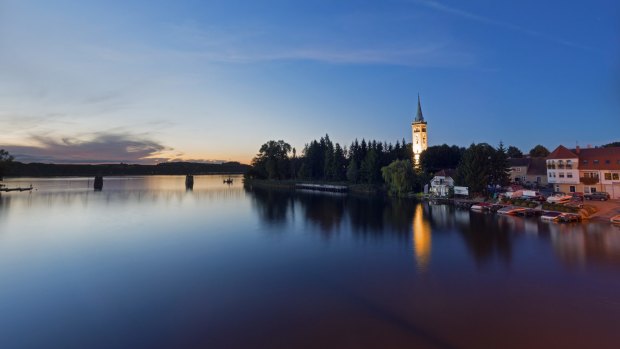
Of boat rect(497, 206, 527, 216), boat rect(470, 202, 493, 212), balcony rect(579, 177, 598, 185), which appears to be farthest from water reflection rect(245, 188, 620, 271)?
balcony rect(579, 177, 598, 185)

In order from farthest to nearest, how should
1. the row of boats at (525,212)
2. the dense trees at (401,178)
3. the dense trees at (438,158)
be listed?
the dense trees at (438,158) < the dense trees at (401,178) < the row of boats at (525,212)

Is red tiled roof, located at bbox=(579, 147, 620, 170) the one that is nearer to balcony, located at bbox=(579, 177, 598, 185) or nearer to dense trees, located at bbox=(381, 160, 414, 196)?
balcony, located at bbox=(579, 177, 598, 185)

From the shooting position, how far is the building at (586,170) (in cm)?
3956

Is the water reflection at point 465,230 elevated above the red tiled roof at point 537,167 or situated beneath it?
situated beneath

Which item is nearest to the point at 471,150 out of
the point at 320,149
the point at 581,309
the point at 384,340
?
the point at 581,309


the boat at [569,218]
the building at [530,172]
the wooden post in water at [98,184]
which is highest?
the building at [530,172]

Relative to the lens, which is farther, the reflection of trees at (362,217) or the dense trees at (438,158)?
the dense trees at (438,158)

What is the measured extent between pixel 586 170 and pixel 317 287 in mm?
43708

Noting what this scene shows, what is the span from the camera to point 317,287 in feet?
52.9

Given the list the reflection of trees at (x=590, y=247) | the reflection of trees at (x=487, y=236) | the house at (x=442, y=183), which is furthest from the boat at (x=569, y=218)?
the house at (x=442, y=183)

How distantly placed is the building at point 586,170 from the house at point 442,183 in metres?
13.0

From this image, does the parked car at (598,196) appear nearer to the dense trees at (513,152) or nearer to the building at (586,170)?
the building at (586,170)

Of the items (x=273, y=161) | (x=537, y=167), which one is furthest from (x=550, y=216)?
(x=273, y=161)

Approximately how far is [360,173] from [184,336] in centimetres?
→ 6640
